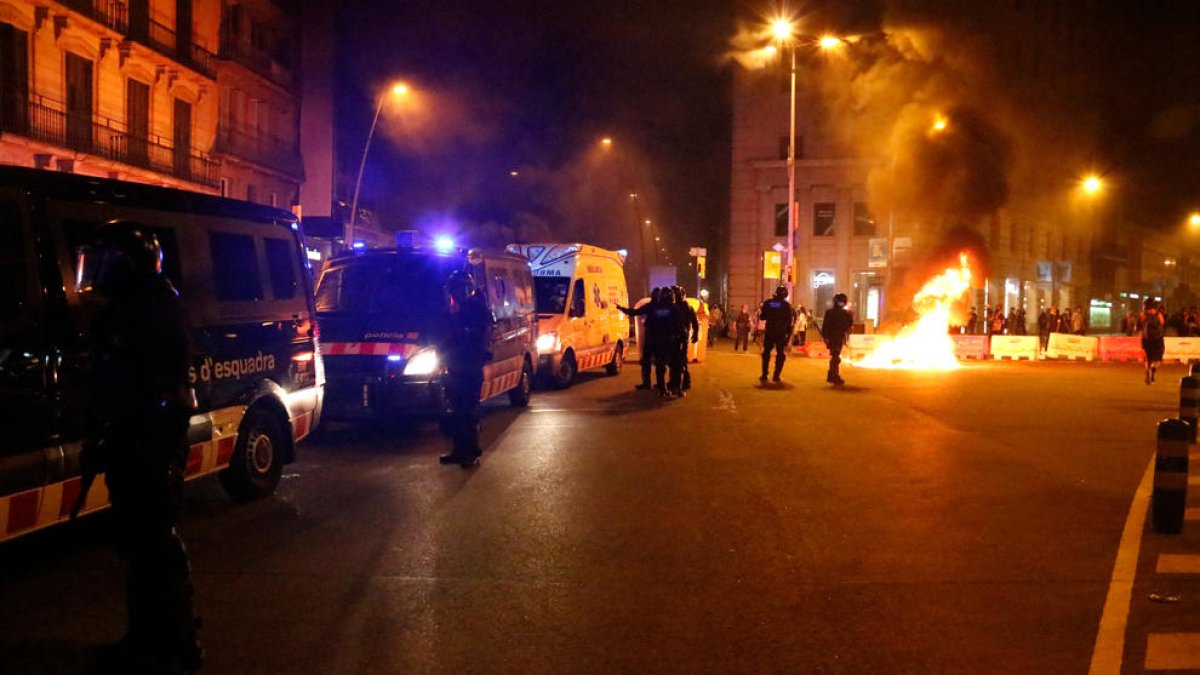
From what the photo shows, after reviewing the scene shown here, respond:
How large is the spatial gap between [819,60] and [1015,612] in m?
31.1

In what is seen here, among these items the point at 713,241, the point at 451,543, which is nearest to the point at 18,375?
the point at 451,543

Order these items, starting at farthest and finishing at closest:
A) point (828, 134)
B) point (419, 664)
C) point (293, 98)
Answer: point (828, 134)
point (293, 98)
point (419, 664)

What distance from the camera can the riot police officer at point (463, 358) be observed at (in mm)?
9133

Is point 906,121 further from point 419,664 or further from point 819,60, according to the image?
point 419,664

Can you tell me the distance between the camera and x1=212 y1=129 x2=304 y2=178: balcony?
104ft

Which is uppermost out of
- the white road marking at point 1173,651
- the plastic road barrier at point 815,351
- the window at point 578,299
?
the window at point 578,299

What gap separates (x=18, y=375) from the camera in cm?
508

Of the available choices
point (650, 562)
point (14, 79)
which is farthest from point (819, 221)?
point (650, 562)

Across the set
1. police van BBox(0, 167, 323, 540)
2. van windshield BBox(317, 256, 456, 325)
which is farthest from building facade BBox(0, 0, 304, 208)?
police van BBox(0, 167, 323, 540)

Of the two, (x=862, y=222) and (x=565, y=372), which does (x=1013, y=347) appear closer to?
(x=862, y=222)

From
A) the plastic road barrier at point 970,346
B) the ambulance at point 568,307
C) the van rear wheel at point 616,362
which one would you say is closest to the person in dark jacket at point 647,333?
the ambulance at point 568,307

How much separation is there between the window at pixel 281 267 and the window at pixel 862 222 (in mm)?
40710

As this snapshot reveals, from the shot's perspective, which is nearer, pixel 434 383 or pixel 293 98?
pixel 434 383

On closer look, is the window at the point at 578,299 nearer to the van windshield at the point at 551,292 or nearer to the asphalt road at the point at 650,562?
the van windshield at the point at 551,292
